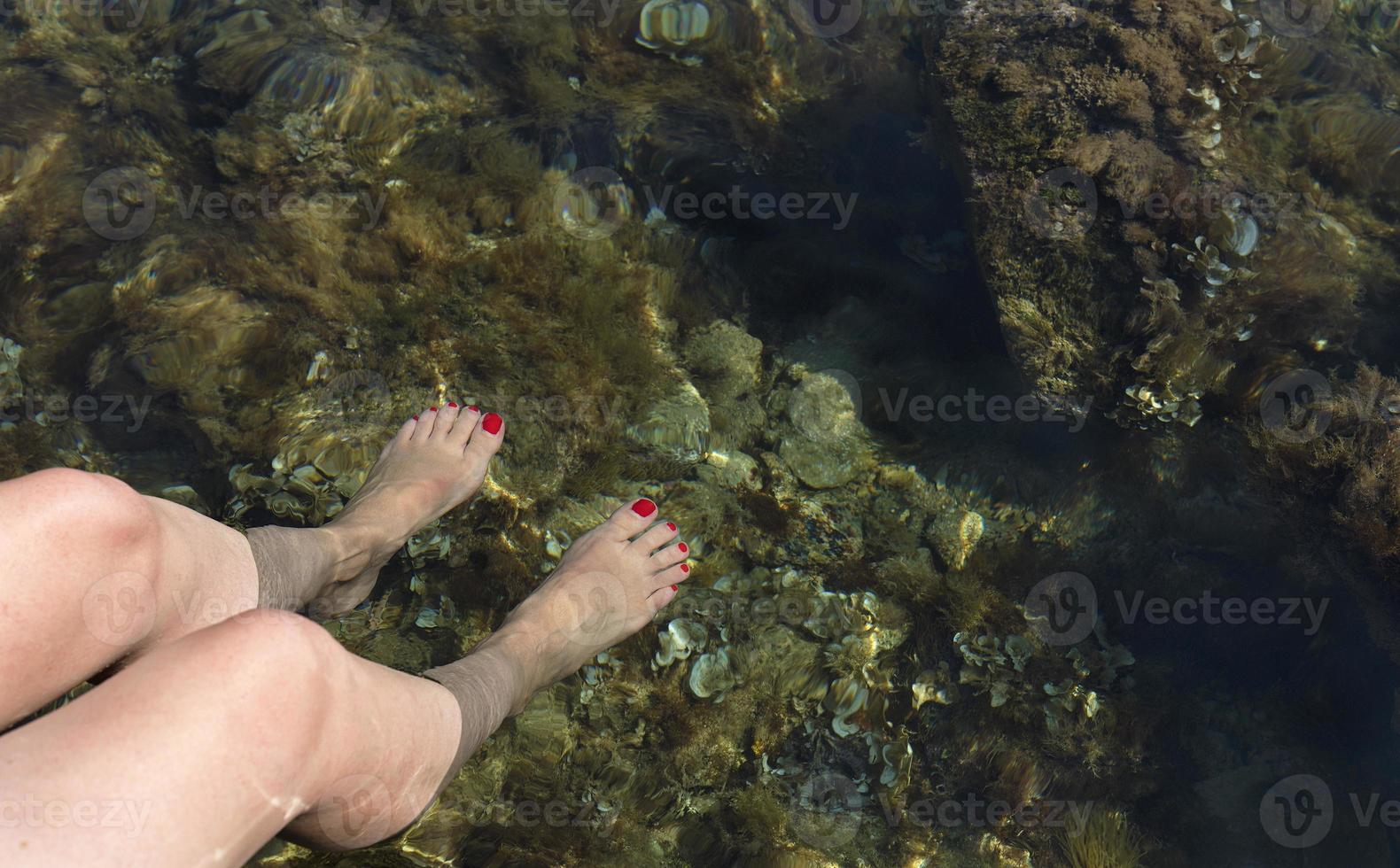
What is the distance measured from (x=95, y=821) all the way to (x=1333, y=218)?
5.59 metres

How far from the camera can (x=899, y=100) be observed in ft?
17.3

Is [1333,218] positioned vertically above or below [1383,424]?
above

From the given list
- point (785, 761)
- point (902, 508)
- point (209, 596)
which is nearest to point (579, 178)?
point (902, 508)

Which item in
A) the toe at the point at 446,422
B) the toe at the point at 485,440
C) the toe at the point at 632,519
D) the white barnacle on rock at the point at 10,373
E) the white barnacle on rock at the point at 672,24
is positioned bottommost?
the toe at the point at 632,519

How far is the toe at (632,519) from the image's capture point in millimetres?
3891

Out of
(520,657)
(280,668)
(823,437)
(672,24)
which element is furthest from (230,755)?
(672,24)

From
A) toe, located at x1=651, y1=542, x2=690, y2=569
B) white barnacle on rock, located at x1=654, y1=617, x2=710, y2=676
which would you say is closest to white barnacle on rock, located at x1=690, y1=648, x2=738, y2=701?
white barnacle on rock, located at x1=654, y1=617, x2=710, y2=676

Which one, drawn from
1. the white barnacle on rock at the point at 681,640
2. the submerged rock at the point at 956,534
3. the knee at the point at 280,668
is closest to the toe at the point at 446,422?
the white barnacle on rock at the point at 681,640

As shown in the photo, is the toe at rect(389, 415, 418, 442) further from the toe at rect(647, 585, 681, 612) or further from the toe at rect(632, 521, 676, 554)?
the toe at rect(647, 585, 681, 612)

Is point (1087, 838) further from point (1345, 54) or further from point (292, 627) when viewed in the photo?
point (1345, 54)

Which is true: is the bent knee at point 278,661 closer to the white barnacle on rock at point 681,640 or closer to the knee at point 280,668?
the knee at point 280,668

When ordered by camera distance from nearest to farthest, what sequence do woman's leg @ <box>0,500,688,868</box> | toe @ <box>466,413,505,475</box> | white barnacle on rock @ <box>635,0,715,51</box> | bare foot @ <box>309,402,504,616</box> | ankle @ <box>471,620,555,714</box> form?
1. woman's leg @ <box>0,500,688,868</box>
2. ankle @ <box>471,620,555,714</box>
3. bare foot @ <box>309,402,504,616</box>
4. toe @ <box>466,413,505,475</box>
5. white barnacle on rock @ <box>635,0,715,51</box>

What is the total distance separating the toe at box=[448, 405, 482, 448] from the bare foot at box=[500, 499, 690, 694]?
0.76 meters

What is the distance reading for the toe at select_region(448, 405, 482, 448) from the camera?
12.7ft
